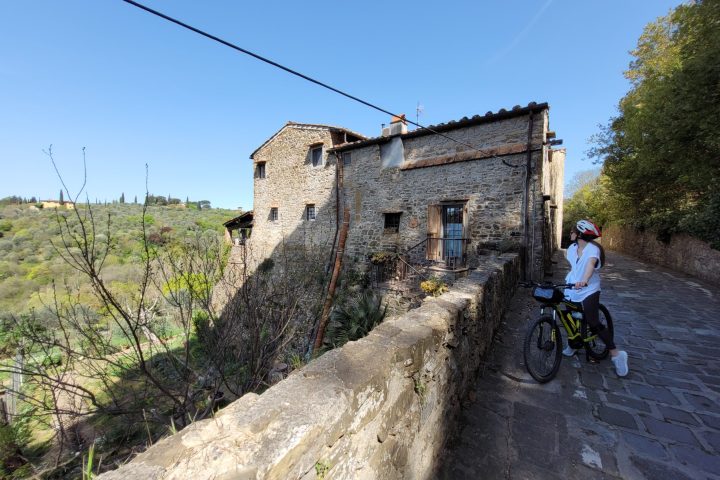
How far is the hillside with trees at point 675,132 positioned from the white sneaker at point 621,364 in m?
6.78

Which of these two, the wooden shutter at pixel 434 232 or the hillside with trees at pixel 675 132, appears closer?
the hillside with trees at pixel 675 132

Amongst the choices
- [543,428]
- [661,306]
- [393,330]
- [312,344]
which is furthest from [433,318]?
[312,344]

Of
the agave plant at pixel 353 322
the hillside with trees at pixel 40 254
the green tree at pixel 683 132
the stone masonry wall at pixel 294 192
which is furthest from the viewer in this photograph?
the hillside with trees at pixel 40 254

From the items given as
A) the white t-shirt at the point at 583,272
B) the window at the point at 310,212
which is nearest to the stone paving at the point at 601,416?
the white t-shirt at the point at 583,272

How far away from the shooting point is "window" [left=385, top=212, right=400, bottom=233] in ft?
35.7

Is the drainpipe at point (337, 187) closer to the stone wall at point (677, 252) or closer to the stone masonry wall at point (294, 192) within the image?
the stone masonry wall at point (294, 192)

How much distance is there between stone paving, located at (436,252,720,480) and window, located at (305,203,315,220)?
11071mm

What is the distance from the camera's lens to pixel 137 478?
0.82m

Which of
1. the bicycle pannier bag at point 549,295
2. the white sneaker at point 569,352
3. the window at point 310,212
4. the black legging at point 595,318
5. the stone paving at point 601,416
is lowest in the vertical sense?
the stone paving at point 601,416

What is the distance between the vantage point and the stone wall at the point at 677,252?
783cm

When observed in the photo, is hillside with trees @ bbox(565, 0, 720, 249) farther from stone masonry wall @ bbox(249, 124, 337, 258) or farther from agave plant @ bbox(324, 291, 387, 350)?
stone masonry wall @ bbox(249, 124, 337, 258)

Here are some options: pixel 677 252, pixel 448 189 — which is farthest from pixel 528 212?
pixel 677 252

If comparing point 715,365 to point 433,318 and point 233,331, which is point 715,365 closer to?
point 433,318

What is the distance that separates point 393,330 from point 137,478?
4.76ft
